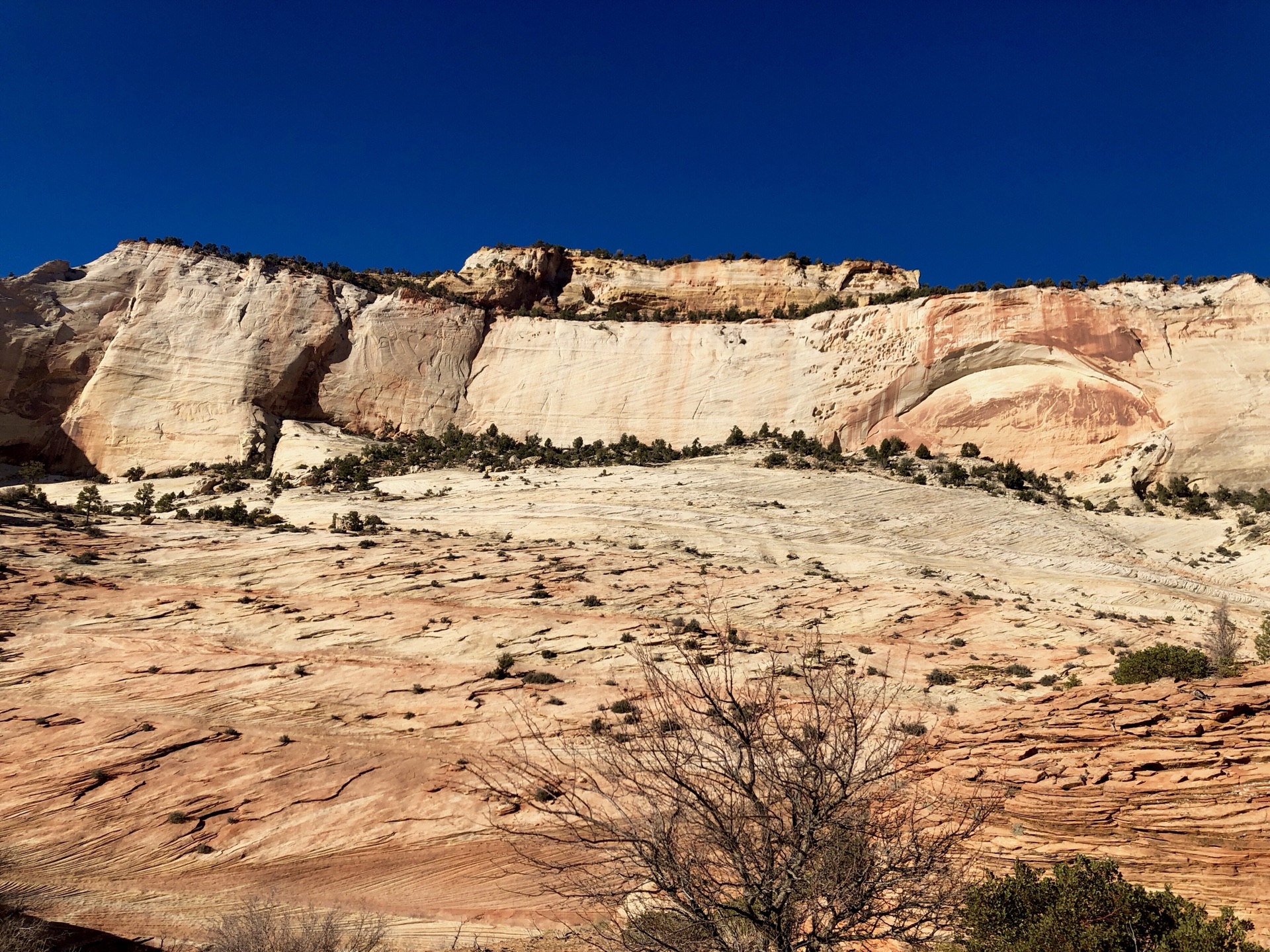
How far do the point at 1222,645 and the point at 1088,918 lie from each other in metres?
8.70

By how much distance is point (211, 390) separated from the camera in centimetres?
4016

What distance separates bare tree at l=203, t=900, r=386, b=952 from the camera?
7.90m

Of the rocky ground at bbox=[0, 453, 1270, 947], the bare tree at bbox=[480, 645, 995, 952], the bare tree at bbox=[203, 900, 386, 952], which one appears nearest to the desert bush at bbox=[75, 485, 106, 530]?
the rocky ground at bbox=[0, 453, 1270, 947]

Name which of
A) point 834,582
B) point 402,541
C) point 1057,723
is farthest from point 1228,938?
point 402,541

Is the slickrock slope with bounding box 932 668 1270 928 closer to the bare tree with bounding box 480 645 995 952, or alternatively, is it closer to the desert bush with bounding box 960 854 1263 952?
the desert bush with bounding box 960 854 1263 952

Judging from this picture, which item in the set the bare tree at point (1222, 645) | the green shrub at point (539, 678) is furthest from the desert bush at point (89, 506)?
the bare tree at point (1222, 645)

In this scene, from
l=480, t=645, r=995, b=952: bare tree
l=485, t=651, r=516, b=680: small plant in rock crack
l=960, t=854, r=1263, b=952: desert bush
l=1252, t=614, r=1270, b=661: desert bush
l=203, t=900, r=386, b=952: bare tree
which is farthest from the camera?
l=485, t=651, r=516, b=680: small plant in rock crack

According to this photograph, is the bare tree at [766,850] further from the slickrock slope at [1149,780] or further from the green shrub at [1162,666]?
the green shrub at [1162,666]

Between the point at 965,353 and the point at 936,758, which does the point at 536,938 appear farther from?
the point at 965,353

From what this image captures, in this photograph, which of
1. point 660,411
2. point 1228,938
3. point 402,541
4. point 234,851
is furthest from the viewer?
point 660,411

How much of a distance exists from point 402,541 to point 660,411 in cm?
2395

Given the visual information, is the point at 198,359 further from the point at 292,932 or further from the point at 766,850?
the point at 766,850

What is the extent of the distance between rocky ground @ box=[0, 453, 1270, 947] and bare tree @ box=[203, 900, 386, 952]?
0.34 metres

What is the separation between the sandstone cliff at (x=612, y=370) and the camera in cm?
3656
